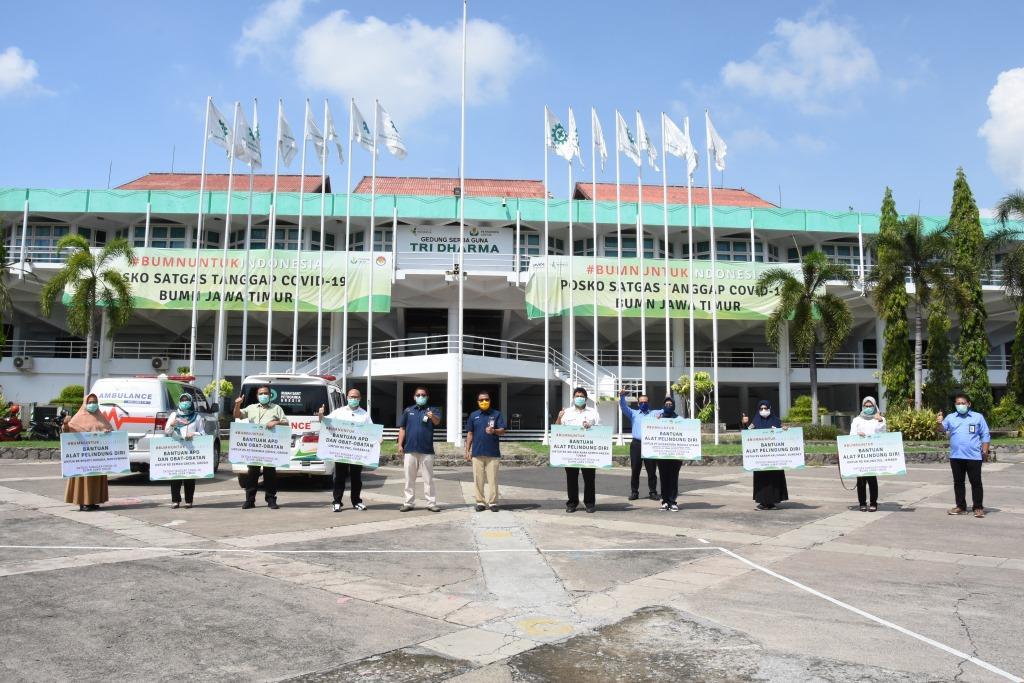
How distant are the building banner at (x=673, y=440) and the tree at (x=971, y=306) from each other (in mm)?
24942

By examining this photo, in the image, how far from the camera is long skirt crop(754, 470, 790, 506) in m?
11.0

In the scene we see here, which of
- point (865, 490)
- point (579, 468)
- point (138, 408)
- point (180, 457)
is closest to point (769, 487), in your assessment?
point (865, 490)

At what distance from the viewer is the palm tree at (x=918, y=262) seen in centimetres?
2744

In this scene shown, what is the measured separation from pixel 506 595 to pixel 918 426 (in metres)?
23.9

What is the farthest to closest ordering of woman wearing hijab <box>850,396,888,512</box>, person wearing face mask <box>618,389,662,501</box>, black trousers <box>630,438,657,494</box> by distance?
1. black trousers <box>630,438,657,494</box>
2. person wearing face mask <box>618,389,662,501</box>
3. woman wearing hijab <box>850,396,888,512</box>

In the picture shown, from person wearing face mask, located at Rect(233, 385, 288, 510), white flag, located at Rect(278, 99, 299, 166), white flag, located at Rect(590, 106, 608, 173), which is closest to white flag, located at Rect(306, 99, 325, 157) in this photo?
white flag, located at Rect(278, 99, 299, 166)

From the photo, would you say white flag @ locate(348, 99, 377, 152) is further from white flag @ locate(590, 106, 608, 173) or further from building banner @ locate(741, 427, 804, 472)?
building banner @ locate(741, 427, 804, 472)

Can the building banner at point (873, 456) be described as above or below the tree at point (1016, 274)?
below

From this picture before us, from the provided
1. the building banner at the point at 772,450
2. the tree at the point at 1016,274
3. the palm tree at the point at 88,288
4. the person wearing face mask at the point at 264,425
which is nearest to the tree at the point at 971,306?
the tree at the point at 1016,274

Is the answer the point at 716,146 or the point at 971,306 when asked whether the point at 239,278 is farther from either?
the point at 971,306

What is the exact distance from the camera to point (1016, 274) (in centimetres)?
2834

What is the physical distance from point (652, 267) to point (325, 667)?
1029 inches

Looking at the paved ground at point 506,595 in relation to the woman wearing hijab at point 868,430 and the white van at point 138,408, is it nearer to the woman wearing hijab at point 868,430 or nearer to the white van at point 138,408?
the woman wearing hijab at point 868,430

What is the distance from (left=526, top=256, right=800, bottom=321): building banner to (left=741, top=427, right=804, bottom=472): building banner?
16.5 meters
